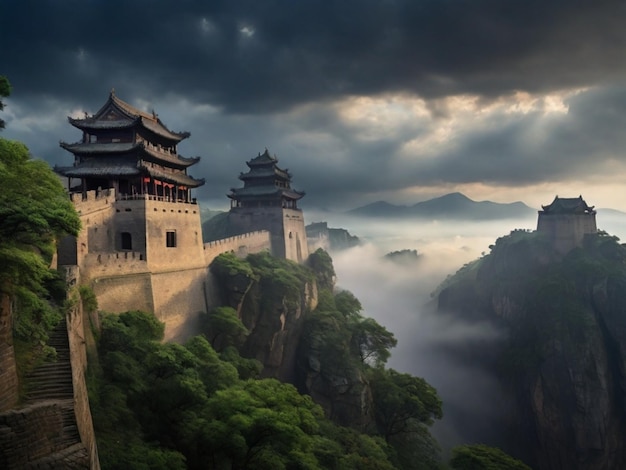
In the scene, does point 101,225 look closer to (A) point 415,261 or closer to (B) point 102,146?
(B) point 102,146

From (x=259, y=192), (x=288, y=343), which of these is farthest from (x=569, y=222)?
(x=288, y=343)

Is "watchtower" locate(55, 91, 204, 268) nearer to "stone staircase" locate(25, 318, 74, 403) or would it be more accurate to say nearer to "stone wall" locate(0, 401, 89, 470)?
"stone staircase" locate(25, 318, 74, 403)

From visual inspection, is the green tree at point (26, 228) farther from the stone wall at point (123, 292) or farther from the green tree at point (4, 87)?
the stone wall at point (123, 292)

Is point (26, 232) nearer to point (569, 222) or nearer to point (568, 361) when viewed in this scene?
point (568, 361)

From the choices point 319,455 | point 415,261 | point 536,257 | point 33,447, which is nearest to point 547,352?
point 536,257

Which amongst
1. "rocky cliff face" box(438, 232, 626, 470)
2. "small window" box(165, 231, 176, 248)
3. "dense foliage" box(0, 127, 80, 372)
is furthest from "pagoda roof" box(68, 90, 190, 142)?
"rocky cliff face" box(438, 232, 626, 470)

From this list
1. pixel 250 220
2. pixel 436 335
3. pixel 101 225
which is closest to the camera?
pixel 101 225
